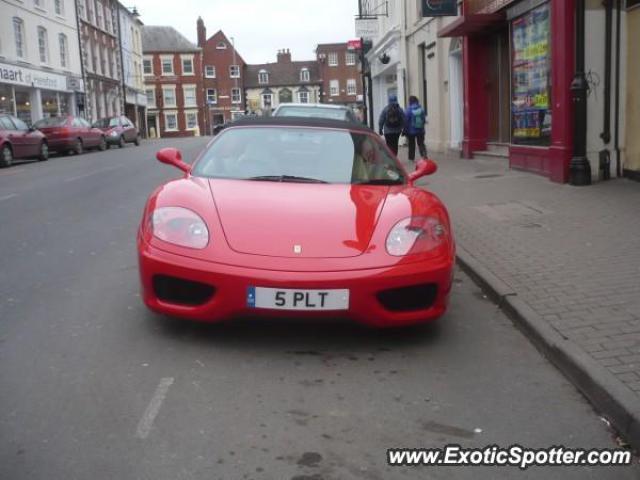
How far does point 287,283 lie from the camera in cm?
403

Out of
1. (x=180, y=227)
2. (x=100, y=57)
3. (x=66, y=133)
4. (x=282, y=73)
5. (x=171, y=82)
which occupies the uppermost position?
(x=282, y=73)

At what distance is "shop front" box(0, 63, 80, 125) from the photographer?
104ft

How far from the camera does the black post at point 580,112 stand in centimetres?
1039

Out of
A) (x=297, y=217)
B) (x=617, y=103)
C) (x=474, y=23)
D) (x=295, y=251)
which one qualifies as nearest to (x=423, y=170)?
(x=297, y=217)

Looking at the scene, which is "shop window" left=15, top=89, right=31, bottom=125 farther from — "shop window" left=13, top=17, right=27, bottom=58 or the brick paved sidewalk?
the brick paved sidewalk

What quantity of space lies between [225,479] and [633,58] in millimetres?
9765

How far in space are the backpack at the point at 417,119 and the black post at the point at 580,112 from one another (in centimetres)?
736

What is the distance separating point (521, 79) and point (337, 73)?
78.6 m

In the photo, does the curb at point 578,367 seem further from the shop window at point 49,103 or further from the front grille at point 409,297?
the shop window at point 49,103

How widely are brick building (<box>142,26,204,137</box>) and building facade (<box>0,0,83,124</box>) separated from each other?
128 ft

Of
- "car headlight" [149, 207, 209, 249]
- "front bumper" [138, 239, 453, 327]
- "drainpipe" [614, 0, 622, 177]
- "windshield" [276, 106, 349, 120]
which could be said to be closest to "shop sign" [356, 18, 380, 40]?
"windshield" [276, 106, 349, 120]

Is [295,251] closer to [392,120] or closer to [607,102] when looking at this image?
[607,102]

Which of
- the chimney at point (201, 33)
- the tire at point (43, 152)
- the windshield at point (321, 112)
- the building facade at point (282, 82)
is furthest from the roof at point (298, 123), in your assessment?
the chimney at point (201, 33)

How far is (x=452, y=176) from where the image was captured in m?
13.9
